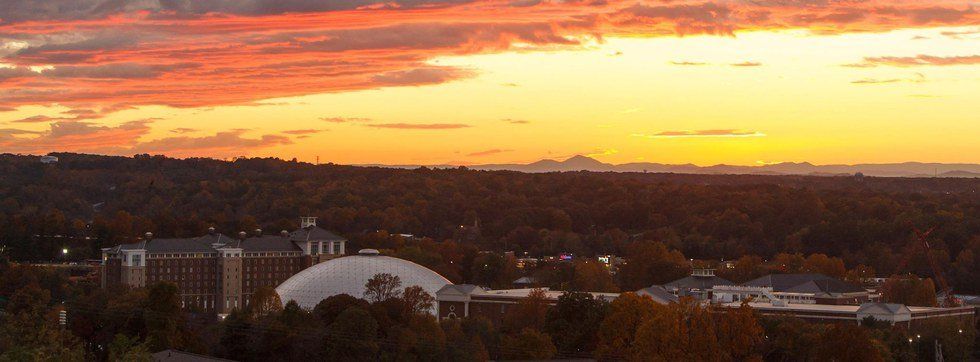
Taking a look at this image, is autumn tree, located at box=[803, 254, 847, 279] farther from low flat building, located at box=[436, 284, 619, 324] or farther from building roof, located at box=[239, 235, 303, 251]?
building roof, located at box=[239, 235, 303, 251]

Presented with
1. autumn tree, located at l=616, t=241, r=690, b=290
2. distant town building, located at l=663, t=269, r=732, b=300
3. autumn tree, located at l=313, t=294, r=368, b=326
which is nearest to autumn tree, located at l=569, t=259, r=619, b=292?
distant town building, located at l=663, t=269, r=732, b=300

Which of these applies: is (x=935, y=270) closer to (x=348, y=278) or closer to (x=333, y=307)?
(x=348, y=278)

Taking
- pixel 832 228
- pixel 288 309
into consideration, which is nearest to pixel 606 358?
pixel 288 309

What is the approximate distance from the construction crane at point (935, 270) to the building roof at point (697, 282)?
16.9m

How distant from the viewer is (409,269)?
129 m

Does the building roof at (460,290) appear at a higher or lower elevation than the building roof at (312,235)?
lower

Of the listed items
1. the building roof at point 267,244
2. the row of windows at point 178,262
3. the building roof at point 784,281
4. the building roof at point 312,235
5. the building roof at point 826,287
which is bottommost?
the building roof at point 826,287

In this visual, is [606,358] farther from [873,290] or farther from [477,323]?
[873,290]

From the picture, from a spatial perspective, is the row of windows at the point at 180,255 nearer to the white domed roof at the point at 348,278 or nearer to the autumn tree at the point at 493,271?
the white domed roof at the point at 348,278

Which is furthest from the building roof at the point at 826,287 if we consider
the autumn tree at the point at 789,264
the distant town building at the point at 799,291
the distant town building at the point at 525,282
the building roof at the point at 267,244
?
the building roof at the point at 267,244

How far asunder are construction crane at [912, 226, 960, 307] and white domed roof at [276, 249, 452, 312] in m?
37.0

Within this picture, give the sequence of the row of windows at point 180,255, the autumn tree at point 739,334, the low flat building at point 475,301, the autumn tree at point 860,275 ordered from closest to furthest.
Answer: the autumn tree at point 739,334 → the low flat building at point 475,301 → the autumn tree at point 860,275 → the row of windows at point 180,255

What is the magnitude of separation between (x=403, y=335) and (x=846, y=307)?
3264cm

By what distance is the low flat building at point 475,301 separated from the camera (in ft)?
385
